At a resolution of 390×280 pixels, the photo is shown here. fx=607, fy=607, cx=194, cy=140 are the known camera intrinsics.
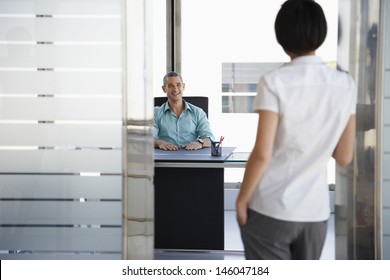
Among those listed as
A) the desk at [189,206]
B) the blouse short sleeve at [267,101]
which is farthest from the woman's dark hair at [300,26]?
the desk at [189,206]

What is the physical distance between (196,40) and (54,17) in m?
4.18

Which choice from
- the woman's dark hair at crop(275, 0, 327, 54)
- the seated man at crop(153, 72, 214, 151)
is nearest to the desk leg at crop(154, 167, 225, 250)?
the seated man at crop(153, 72, 214, 151)

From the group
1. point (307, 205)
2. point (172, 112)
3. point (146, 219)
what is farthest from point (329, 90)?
point (172, 112)

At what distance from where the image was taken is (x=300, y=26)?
204 centimetres

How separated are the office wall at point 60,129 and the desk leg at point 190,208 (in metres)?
1.68

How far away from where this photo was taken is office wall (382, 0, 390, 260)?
3.05m

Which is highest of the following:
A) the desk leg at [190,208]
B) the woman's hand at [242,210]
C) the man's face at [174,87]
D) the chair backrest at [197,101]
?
the man's face at [174,87]

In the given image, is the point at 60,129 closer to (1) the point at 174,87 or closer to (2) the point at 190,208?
(2) the point at 190,208

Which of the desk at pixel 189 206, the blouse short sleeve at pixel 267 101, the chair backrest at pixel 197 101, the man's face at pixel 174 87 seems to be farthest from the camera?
the chair backrest at pixel 197 101

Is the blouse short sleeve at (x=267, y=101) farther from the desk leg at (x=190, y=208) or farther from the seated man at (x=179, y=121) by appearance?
the seated man at (x=179, y=121)

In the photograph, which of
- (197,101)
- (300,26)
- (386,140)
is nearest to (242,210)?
(300,26)

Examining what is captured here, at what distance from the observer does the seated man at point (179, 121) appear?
5707 mm

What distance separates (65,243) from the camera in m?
3.22
